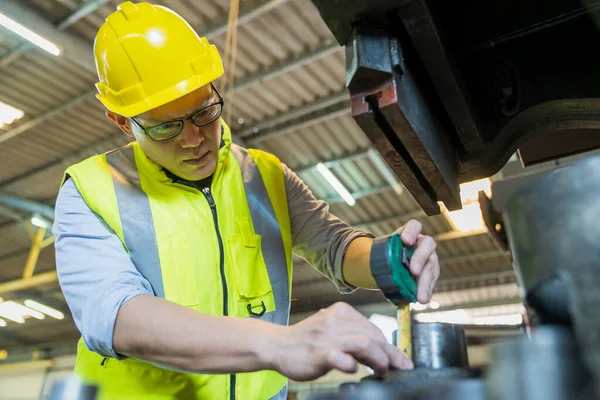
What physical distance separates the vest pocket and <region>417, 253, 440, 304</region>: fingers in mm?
453

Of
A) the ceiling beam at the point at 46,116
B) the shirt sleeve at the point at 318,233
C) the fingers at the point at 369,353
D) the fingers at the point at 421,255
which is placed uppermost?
the ceiling beam at the point at 46,116

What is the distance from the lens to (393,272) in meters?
0.95

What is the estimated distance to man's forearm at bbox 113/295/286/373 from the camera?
3.00 ft

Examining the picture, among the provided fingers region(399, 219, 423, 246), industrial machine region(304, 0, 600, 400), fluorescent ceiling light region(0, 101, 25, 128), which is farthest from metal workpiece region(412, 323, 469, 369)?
fluorescent ceiling light region(0, 101, 25, 128)

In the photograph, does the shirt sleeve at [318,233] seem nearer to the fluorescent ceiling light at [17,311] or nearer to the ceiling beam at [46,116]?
the ceiling beam at [46,116]

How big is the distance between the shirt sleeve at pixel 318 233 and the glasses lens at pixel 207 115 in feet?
1.11

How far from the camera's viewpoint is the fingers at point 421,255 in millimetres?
1041

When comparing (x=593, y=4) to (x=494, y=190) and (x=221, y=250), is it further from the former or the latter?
(x=221, y=250)

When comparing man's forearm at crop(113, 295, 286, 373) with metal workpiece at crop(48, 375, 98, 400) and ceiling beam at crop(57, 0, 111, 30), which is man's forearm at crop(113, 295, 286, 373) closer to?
metal workpiece at crop(48, 375, 98, 400)

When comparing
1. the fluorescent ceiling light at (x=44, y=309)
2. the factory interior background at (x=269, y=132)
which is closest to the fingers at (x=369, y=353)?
the factory interior background at (x=269, y=132)

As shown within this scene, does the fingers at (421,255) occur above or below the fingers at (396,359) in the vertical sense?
above

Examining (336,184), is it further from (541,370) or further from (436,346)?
(541,370)

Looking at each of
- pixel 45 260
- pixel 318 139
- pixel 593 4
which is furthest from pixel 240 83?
pixel 45 260

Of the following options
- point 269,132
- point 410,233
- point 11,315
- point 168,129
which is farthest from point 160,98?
point 11,315
